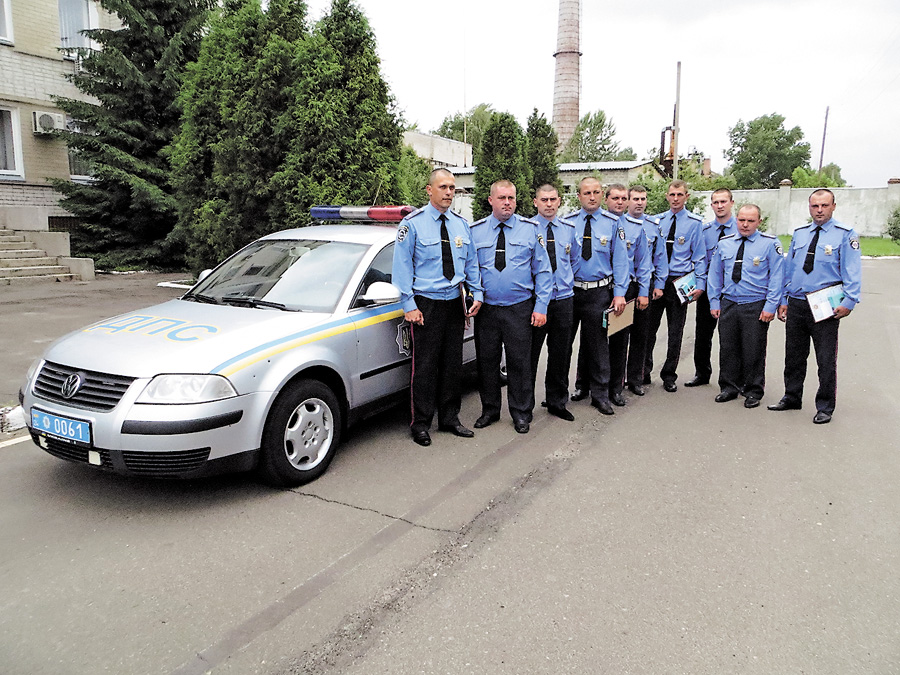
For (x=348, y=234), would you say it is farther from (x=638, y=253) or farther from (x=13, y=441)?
(x=13, y=441)

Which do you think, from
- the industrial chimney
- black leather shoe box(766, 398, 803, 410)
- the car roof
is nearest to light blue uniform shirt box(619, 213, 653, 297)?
black leather shoe box(766, 398, 803, 410)

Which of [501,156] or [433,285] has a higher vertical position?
[501,156]

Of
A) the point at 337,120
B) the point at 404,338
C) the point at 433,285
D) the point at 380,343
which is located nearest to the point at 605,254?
the point at 433,285

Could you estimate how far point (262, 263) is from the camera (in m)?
5.14

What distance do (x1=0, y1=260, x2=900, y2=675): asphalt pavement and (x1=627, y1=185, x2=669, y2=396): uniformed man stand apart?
1.43m

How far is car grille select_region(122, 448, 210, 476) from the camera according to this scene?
140 inches

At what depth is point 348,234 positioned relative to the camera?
529cm

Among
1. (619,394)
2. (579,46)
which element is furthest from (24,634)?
(579,46)

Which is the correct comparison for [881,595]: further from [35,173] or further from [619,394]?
[35,173]

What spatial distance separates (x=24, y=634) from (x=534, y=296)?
3.87 metres

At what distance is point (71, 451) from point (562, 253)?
12.2 ft

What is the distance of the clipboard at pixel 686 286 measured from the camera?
21.6ft

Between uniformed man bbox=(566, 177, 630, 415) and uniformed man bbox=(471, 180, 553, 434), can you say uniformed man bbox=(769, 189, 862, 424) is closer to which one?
uniformed man bbox=(566, 177, 630, 415)

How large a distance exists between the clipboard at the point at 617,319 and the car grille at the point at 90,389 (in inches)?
150
